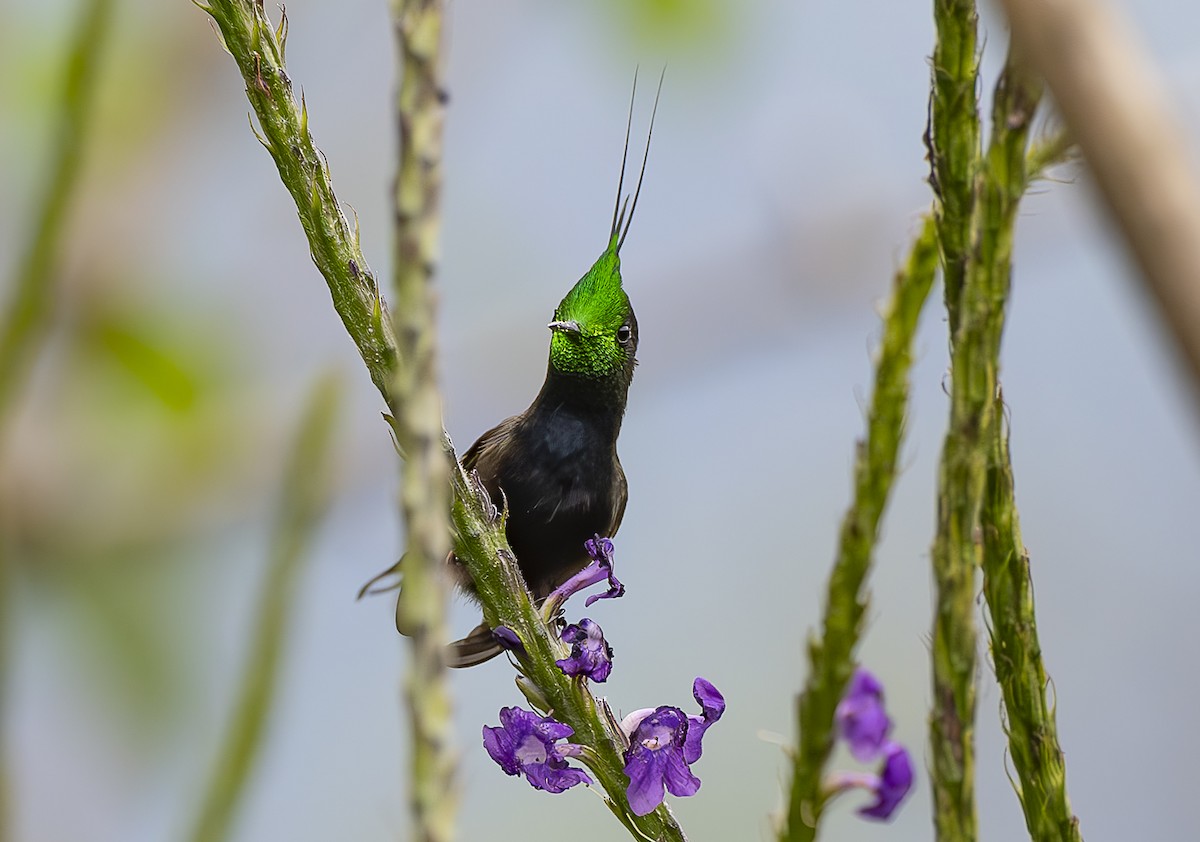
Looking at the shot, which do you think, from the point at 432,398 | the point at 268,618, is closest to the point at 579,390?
the point at 268,618

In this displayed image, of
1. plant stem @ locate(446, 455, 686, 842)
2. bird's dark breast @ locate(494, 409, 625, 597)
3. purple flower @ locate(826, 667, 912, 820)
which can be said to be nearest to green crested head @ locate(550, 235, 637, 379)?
bird's dark breast @ locate(494, 409, 625, 597)

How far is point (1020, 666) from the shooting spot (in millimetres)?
1152

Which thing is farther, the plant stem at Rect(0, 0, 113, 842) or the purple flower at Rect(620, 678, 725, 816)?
the plant stem at Rect(0, 0, 113, 842)

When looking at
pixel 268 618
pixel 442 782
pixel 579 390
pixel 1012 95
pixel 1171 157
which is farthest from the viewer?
pixel 579 390

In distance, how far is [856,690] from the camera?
1.04 meters

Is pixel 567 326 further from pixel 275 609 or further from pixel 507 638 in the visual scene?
pixel 507 638

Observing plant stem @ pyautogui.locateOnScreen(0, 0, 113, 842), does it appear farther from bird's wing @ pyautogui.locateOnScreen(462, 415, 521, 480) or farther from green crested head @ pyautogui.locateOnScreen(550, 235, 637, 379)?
bird's wing @ pyautogui.locateOnScreen(462, 415, 521, 480)

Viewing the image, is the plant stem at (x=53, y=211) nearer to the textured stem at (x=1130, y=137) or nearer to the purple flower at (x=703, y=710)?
the purple flower at (x=703, y=710)

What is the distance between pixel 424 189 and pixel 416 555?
0.70ft

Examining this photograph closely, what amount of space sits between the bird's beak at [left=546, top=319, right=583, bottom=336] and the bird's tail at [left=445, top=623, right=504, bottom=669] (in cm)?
51

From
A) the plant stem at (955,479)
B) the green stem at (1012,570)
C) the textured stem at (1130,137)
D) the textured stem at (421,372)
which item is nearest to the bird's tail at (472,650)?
the green stem at (1012,570)

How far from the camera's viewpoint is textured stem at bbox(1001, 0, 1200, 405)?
448mm

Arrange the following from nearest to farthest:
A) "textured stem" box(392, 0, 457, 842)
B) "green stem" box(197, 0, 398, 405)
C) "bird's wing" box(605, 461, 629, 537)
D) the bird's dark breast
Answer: "textured stem" box(392, 0, 457, 842)
"green stem" box(197, 0, 398, 405)
the bird's dark breast
"bird's wing" box(605, 461, 629, 537)

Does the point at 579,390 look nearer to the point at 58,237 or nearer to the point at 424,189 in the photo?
the point at 58,237
